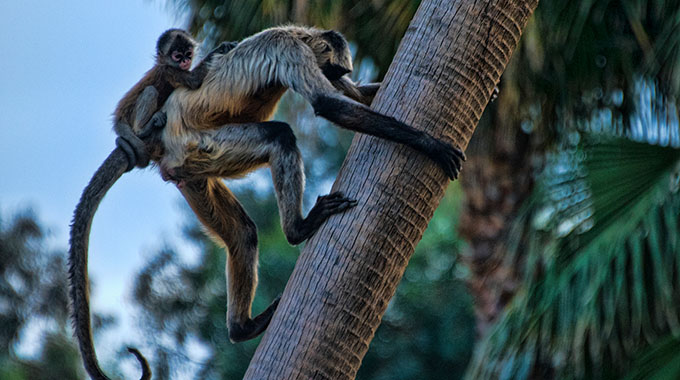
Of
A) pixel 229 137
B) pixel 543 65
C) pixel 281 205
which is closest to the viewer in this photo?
pixel 281 205

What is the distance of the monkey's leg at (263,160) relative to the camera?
12.1 ft

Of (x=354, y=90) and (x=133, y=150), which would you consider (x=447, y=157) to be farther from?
(x=133, y=150)

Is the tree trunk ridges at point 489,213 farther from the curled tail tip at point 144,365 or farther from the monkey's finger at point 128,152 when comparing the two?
the curled tail tip at point 144,365

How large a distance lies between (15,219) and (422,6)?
12.0 metres

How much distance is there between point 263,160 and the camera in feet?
13.1

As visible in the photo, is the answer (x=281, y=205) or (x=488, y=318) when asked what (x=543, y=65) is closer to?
(x=488, y=318)

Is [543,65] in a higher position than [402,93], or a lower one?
higher

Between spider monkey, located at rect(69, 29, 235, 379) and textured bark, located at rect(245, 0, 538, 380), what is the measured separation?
78 cm

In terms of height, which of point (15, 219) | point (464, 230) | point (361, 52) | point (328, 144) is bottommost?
point (15, 219)

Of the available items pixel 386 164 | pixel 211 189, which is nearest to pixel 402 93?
pixel 386 164

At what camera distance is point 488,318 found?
25.4ft

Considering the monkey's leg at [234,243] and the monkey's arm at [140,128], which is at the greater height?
the monkey's arm at [140,128]

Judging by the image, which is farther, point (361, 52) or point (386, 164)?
point (361, 52)

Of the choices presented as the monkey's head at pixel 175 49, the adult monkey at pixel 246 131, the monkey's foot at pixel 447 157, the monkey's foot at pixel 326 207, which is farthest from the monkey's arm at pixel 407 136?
the monkey's head at pixel 175 49
